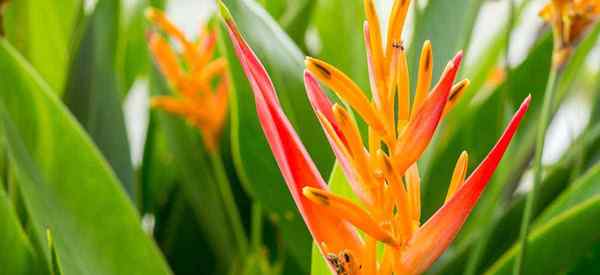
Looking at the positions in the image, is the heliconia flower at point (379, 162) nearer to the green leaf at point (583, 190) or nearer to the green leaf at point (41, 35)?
the green leaf at point (583, 190)

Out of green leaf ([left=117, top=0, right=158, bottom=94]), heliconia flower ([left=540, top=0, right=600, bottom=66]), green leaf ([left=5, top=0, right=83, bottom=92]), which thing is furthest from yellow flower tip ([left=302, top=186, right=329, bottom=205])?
green leaf ([left=117, top=0, right=158, bottom=94])

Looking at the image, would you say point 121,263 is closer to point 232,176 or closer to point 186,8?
point 232,176

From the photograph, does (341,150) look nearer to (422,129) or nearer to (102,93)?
(422,129)

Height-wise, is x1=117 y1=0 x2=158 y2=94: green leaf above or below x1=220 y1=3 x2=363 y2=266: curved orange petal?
below

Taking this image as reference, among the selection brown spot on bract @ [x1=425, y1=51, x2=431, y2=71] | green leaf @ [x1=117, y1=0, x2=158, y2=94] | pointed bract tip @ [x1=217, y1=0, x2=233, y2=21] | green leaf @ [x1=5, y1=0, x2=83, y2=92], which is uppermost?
pointed bract tip @ [x1=217, y1=0, x2=233, y2=21]

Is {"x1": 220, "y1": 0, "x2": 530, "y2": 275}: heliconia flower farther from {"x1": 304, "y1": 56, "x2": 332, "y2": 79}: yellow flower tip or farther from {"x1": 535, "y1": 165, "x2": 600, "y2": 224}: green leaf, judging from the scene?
{"x1": 535, "y1": 165, "x2": 600, "y2": 224}: green leaf

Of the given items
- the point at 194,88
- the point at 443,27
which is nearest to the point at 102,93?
the point at 194,88
